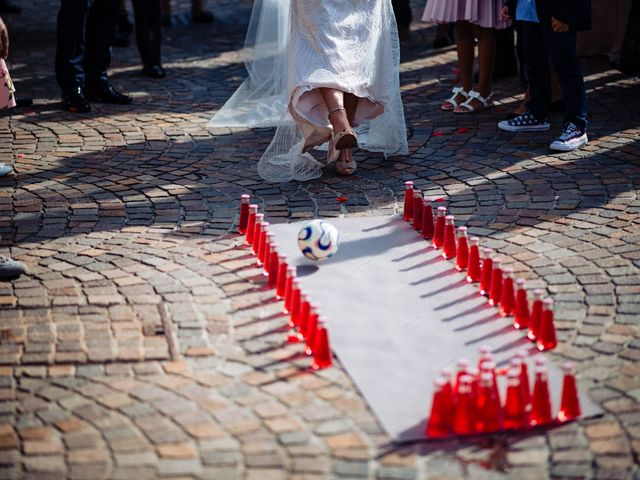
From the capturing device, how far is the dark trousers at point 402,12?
12.0 metres

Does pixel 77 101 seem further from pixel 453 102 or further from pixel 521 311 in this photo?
pixel 521 311

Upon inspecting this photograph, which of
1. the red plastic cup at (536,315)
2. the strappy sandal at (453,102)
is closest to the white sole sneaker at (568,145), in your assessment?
the strappy sandal at (453,102)

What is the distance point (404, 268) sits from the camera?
629 centimetres

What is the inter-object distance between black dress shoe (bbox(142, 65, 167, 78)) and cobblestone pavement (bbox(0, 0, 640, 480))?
38cm

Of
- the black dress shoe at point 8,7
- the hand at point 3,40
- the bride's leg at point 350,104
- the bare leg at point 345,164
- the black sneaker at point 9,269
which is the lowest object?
the bare leg at point 345,164

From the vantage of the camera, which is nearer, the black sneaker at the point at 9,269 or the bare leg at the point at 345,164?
the black sneaker at the point at 9,269

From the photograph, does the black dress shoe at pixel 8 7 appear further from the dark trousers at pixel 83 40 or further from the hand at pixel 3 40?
the hand at pixel 3 40

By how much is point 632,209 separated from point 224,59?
616cm

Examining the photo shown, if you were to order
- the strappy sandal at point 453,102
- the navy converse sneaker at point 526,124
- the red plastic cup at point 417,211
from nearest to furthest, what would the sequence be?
the red plastic cup at point 417,211, the navy converse sneaker at point 526,124, the strappy sandal at point 453,102

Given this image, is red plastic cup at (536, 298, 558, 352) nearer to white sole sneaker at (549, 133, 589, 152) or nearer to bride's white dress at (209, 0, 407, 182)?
bride's white dress at (209, 0, 407, 182)

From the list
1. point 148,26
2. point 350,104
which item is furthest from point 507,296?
point 148,26

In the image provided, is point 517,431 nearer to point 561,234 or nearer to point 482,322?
point 482,322

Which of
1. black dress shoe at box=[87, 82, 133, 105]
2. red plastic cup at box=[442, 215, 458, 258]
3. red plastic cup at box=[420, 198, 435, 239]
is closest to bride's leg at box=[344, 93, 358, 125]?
red plastic cup at box=[420, 198, 435, 239]

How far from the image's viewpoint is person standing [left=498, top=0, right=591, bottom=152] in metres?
7.97
